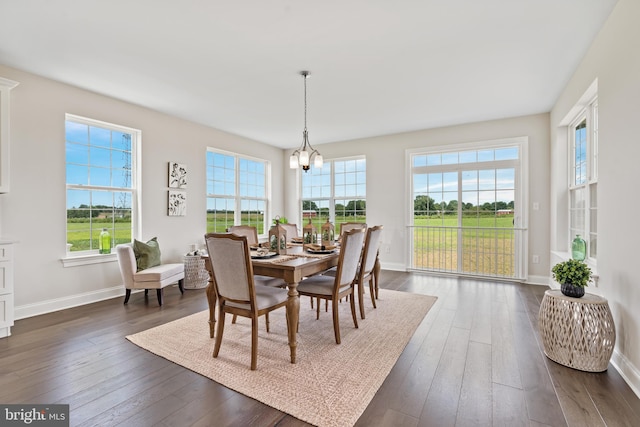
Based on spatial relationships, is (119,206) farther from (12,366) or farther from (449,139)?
(449,139)

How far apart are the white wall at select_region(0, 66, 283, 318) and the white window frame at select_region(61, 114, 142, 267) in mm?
62

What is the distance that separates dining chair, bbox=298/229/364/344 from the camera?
2.59 meters

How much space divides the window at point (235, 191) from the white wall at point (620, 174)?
16.6 feet

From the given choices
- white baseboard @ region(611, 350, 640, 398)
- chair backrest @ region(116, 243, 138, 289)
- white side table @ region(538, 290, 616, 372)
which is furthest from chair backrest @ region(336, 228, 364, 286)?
chair backrest @ region(116, 243, 138, 289)

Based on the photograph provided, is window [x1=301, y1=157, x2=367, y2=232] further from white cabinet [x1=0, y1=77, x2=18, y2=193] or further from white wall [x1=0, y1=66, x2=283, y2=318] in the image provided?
white cabinet [x1=0, y1=77, x2=18, y2=193]

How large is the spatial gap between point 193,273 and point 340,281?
271cm

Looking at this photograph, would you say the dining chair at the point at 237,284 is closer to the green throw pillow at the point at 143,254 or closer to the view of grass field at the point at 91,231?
the green throw pillow at the point at 143,254

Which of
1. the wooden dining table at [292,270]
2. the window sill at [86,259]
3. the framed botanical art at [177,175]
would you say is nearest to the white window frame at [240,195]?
the framed botanical art at [177,175]

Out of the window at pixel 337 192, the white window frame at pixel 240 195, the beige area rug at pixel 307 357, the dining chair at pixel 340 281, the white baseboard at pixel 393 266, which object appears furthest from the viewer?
the window at pixel 337 192

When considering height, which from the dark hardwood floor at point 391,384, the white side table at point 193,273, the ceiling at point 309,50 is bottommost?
the dark hardwood floor at point 391,384

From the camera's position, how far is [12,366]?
215 centimetres

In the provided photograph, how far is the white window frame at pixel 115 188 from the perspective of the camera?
3.55 metres

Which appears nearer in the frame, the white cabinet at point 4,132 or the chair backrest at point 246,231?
the white cabinet at point 4,132

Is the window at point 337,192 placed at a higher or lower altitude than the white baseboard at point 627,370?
higher
